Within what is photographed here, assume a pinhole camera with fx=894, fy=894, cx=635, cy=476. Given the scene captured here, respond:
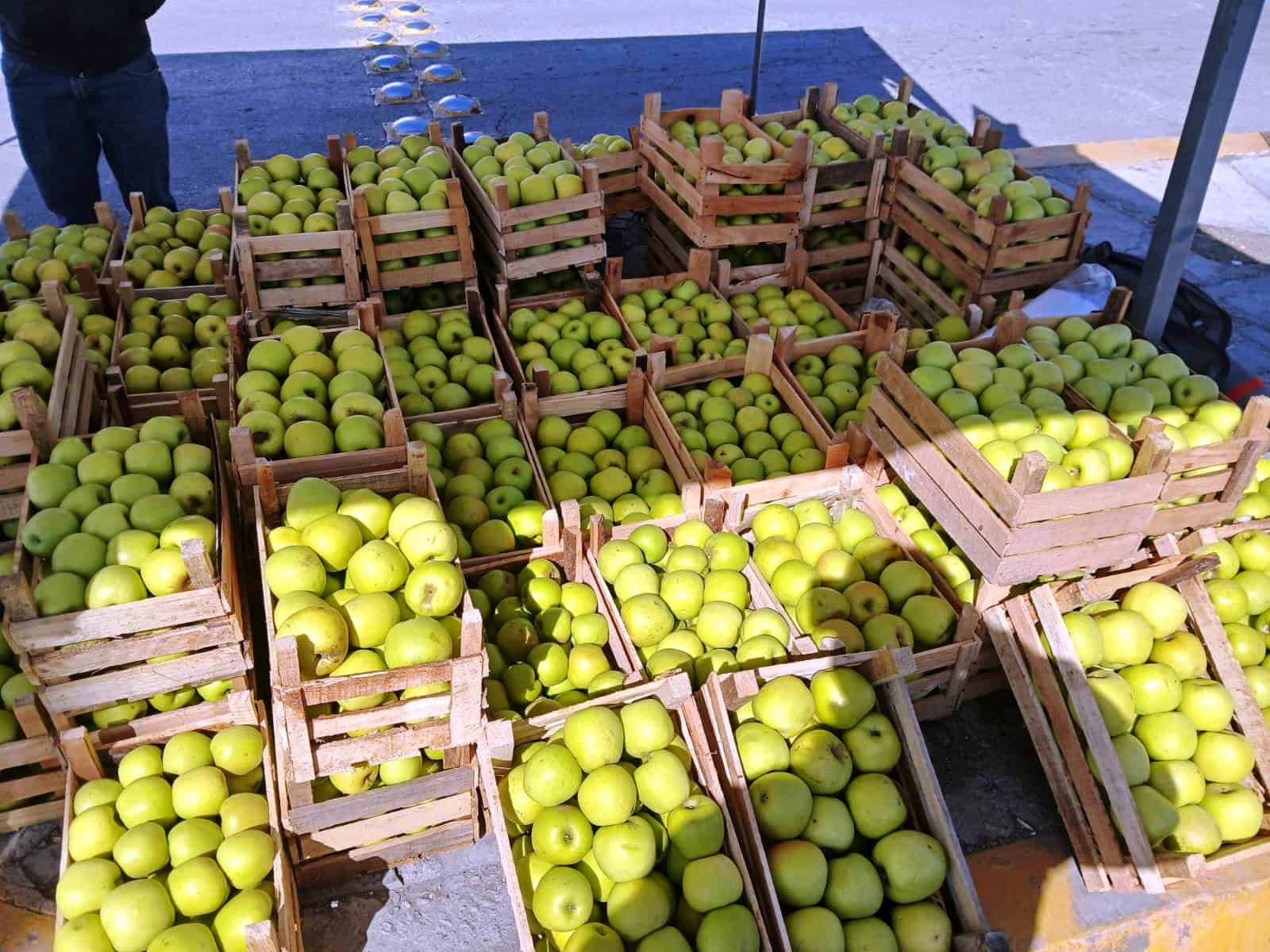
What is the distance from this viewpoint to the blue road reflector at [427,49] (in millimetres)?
13461

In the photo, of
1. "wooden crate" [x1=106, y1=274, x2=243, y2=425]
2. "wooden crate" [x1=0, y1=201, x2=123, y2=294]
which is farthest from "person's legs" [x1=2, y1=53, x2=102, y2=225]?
"wooden crate" [x1=106, y1=274, x2=243, y2=425]

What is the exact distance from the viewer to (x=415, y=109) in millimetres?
11406

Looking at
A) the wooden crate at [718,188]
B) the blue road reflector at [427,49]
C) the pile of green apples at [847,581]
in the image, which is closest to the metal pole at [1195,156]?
the wooden crate at [718,188]

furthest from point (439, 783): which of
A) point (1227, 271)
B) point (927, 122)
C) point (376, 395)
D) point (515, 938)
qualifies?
point (1227, 271)

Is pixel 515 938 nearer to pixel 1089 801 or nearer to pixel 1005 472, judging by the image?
pixel 1089 801

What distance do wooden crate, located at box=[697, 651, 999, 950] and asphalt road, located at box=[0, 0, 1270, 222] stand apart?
26.0ft

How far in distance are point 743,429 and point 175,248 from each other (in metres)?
3.82

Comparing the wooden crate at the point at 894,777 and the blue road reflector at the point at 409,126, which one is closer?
the wooden crate at the point at 894,777

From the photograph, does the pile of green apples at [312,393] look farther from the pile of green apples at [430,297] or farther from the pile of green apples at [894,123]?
the pile of green apples at [894,123]

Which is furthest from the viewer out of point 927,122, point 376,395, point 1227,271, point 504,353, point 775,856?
point 1227,271

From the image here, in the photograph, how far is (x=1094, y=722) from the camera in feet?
10.2

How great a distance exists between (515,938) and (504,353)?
3.14 m

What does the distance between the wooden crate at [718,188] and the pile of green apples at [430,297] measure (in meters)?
1.55

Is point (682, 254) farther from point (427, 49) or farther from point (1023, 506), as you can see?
point (427, 49)
